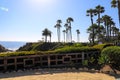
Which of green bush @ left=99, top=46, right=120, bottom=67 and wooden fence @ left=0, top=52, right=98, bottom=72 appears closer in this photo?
green bush @ left=99, top=46, right=120, bottom=67

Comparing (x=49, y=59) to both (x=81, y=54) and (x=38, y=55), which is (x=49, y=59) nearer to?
(x=38, y=55)

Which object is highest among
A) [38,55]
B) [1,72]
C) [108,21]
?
[108,21]

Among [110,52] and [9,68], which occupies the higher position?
[110,52]

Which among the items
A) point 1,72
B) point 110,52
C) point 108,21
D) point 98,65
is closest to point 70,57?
point 98,65

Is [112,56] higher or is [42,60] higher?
[112,56]

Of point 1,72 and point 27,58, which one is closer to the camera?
point 1,72

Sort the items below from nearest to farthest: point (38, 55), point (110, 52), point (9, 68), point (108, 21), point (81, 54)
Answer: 1. point (110, 52)
2. point (9, 68)
3. point (38, 55)
4. point (81, 54)
5. point (108, 21)

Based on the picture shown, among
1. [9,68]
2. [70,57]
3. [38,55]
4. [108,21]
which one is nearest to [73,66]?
[70,57]

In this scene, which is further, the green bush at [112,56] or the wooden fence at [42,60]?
the wooden fence at [42,60]

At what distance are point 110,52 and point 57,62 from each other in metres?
5.07

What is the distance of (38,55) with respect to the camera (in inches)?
752

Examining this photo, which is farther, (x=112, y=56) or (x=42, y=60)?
(x=42, y=60)

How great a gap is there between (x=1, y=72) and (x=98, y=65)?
25.6ft

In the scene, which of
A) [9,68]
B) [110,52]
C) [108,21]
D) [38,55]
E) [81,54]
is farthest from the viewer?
[108,21]
